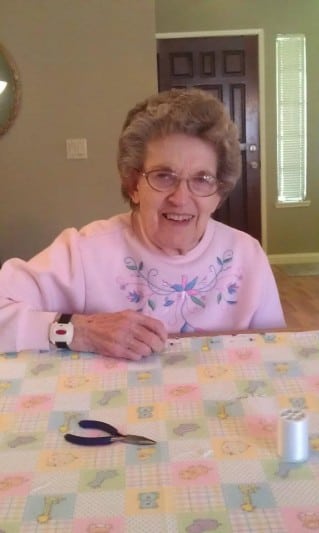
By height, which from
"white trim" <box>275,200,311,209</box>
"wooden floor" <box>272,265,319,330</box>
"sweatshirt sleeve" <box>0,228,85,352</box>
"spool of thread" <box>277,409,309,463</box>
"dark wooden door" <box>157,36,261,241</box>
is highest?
"dark wooden door" <box>157,36,261,241</box>

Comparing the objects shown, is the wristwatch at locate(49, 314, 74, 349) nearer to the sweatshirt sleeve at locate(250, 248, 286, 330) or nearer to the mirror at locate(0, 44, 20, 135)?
the sweatshirt sleeve at locate(250, 248, 286, 330)

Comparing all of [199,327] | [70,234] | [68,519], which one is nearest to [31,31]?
[70,234]

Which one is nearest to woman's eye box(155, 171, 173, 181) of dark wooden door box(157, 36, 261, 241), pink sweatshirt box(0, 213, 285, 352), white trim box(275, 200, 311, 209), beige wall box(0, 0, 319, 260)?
pink sweatshirt box(0, 213, 285, 352)

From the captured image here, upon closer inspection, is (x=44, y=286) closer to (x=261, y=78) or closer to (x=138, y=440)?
(x=138, y=440)

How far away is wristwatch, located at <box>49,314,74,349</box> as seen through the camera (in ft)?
3.83

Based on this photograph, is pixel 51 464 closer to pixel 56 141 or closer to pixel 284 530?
pixel 284 530

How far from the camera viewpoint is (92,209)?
3621mm

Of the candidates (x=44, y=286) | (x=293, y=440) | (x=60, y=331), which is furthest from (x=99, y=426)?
(x=44, y=286)

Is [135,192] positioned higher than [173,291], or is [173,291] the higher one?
[135,192]

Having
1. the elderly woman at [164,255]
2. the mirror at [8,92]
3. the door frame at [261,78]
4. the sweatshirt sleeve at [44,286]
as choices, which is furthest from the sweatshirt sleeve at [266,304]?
the door frame at [261,78]

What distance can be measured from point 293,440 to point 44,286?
2.63ft

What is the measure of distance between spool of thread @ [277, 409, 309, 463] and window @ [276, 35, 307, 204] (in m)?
5.08

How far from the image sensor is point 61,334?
3.85 feet

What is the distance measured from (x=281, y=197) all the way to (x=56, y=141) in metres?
2.79
